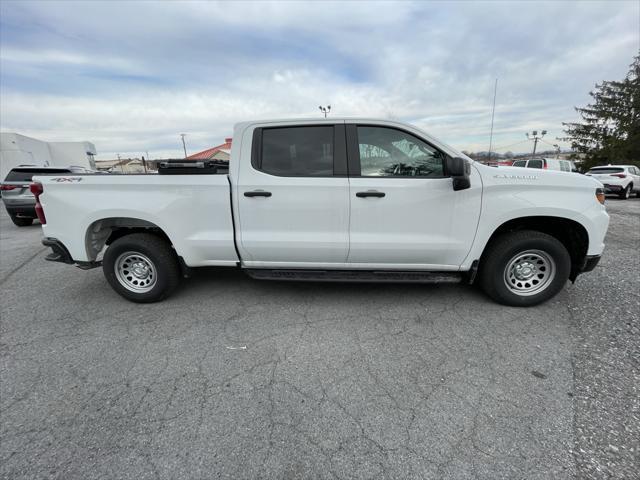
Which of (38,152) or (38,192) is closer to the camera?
(38,192)

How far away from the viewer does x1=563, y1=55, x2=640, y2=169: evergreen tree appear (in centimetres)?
2428

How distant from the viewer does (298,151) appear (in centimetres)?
321

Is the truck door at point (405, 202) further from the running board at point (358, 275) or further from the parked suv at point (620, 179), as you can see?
the parked suv at point (620, 179)

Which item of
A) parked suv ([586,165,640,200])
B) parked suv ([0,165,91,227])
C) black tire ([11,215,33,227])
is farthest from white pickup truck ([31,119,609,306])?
parked suv ([586,165,640,200])

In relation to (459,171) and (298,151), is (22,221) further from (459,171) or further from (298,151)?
(459,171)

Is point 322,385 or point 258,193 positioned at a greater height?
point 258,193

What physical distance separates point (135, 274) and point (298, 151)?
2349 mm

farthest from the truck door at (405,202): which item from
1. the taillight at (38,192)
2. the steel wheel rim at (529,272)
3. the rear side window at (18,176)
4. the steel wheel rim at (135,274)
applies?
the rear side window at (18,176)

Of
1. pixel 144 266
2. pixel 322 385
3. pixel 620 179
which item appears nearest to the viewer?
pixel 322 385

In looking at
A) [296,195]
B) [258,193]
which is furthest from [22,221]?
[296,195]

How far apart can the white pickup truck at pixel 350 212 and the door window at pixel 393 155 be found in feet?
0.03

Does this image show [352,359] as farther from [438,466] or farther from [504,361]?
[504,361]

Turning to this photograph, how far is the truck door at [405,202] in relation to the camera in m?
3.05

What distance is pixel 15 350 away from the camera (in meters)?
2.77
